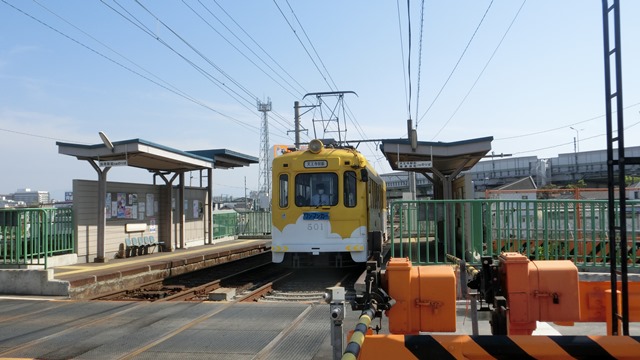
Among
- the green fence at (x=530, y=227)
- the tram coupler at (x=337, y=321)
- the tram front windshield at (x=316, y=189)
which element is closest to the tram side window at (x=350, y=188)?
the tram front windshield at (x=316, y=189)

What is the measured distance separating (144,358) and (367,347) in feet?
10.4

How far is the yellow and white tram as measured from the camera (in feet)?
39.0

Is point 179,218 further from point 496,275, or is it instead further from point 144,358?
point 496,275

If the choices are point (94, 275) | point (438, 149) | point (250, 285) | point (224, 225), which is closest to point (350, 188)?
point (438, 149)

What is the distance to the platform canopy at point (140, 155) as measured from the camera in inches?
551

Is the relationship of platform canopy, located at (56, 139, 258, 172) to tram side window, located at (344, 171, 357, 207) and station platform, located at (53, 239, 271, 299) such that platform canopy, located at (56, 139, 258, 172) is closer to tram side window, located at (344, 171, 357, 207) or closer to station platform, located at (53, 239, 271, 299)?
station platform, located at (53, 239, 271, 299)

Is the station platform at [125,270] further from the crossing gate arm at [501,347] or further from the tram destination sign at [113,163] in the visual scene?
the crossing gate arm at [501,347]

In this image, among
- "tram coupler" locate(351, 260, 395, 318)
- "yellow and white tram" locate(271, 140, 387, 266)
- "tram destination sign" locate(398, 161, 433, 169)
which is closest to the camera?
"tram coupler" locate(351, 260, 395, 318)

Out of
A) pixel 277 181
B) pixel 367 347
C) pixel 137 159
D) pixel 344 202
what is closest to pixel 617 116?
pixel 367 347

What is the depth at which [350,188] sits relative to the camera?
12.1 meters

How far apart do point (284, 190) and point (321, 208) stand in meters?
1.03

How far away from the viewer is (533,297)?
4.46 meters

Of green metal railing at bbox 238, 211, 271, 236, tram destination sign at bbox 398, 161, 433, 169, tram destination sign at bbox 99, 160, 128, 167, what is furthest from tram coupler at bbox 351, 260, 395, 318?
green metal railing at bbox 238, 211, 271, 236

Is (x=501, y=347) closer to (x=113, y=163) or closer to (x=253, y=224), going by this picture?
(x=113, y=163)
